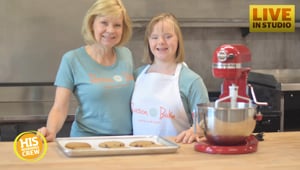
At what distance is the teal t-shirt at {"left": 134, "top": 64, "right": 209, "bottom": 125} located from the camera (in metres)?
2.18

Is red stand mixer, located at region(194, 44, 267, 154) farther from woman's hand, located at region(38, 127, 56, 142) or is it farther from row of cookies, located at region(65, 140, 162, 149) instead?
woman's hand, located at region(38, 127, 56, 142)

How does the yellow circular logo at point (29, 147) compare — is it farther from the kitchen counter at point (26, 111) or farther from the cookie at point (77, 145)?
the kitchen counter at point (26, 111)

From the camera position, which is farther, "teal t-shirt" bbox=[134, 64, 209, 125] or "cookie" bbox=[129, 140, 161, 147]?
"teal t-shirt" bbox=[134, 64, 209, 125]

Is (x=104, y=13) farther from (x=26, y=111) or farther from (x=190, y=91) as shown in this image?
(x=26, y=111)

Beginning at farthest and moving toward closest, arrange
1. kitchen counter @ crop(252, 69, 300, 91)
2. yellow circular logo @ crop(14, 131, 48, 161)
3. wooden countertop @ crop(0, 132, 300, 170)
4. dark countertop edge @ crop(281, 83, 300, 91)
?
1. kitchen counter @ crop(252, 69, 300, 91)
2. dark countertop edge @ crop(281, 83, 300, 91)
3. yellow circular logo @ crop(14, 131, 48, 161)
4. wooden countertop @ crop(0, 132, 300, 170)

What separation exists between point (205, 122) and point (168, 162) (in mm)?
243

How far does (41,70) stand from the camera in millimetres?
3797

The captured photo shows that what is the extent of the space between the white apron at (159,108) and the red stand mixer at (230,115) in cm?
30

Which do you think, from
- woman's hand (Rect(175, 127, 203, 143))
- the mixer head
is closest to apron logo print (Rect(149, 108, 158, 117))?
woman's hand (Rect(175, 127, 203, 143))


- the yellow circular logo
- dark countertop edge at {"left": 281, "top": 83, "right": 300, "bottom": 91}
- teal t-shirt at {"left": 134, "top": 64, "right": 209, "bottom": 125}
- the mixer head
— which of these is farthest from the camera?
dark countertop edge at {"left": 281, "top": 83, "right": 300, "bottom": 91}

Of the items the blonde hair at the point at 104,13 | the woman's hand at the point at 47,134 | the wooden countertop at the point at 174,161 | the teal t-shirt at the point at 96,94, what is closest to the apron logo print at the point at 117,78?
the teal t-shirt at the point at 96,94

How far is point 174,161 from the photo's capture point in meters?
1.69

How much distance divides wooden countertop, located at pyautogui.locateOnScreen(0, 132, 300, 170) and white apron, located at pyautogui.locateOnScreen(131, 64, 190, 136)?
1.03 ft

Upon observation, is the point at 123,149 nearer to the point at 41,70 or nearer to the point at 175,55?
the point at 175,55
